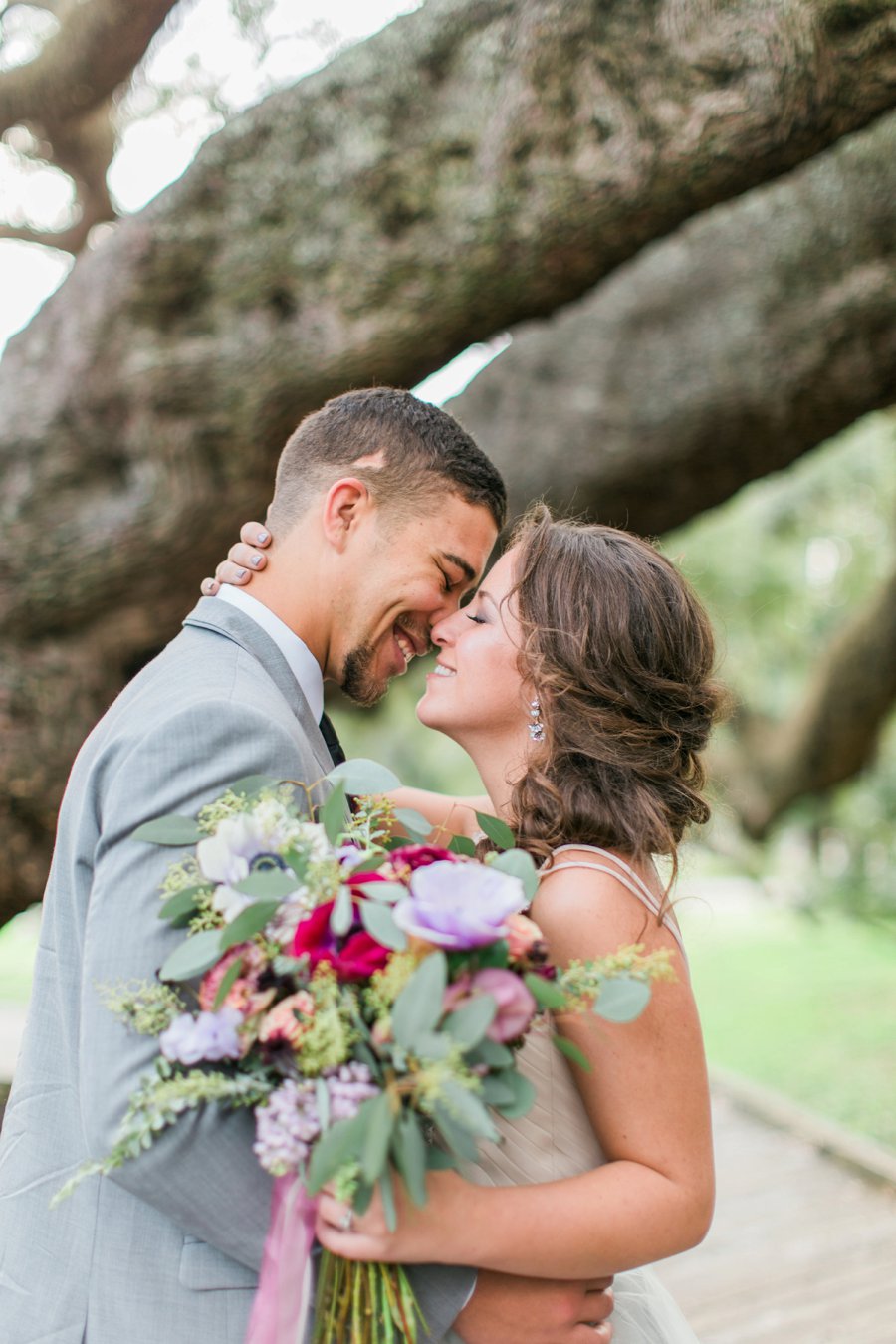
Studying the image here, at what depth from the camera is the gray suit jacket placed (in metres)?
1.65

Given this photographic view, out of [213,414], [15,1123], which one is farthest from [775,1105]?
[15,1123]

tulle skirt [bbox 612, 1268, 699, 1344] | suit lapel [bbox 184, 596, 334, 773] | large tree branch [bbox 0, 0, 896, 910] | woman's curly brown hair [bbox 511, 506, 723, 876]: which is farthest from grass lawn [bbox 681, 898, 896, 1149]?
suit lapel [bbox 184, 596, 334, 773]

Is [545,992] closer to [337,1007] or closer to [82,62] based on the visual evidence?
[337,1007]

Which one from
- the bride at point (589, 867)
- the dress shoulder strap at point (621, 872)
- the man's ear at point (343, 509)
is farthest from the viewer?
the man's ear at point (343, 509)

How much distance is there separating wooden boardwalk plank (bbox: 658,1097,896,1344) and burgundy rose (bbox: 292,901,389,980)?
389cm

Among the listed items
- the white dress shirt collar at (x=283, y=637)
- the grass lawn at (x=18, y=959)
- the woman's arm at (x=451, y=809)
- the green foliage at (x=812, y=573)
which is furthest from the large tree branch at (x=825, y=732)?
the white dress shirt collar at (x=283, y=637)

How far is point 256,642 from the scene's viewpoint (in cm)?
221

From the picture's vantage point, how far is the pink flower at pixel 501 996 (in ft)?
4.73

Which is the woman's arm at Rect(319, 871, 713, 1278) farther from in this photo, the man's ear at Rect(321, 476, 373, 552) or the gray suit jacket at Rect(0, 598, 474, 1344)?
the man's ear at Rect(321, 476, 373, 552)

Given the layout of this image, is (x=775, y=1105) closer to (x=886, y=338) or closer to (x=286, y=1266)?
(x=886, y=338)

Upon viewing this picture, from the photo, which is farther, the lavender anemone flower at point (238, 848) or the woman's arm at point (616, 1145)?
the woman's arm at point (616, 1145)

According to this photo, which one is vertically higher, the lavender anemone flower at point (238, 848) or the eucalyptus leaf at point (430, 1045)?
the lavender anemone flower at point (238, 848)

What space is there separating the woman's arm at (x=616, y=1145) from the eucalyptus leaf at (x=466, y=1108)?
16.2 inches

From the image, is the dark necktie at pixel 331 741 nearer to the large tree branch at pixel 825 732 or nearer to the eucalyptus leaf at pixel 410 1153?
the eucalyptus leaf at pixel 410 1153
